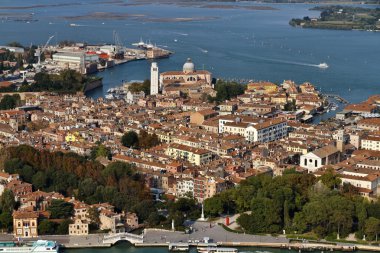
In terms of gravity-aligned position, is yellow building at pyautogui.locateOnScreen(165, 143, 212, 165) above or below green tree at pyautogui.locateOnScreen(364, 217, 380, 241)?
below

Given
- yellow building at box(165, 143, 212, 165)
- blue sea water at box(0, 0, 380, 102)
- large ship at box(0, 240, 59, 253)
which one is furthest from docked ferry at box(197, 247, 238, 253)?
blue sea water at box(0, 0, 380, 102)

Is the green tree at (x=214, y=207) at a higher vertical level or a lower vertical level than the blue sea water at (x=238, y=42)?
higher

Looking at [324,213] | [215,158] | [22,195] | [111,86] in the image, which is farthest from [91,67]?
[324,213]

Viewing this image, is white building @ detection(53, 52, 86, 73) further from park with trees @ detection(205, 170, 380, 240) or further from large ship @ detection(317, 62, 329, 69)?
park with trees @ detection(205, 170, 380, 240)

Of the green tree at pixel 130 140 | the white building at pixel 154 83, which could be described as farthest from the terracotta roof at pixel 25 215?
the white building at pixel 154 83

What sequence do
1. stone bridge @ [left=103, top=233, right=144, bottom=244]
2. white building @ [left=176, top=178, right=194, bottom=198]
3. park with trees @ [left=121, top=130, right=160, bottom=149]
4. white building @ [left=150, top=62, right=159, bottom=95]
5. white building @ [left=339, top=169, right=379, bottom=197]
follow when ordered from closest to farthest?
stone bridge @ [left=103, top=233, right=144, bottom=244] → white building @ [left=339, top=169, right=379, bottom=197] → white building @ [left=176, top=178, right=194, bottom=198] → park with trees @ [left=121, top=130, right=160, bottom=149] → white building @ [left=150, top=62, right=159, bottom=95]

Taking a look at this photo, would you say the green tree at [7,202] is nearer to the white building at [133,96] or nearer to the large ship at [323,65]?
the white building at [133,96]

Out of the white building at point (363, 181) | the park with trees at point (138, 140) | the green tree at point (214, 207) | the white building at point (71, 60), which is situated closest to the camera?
the green tree at point (214, 207)
